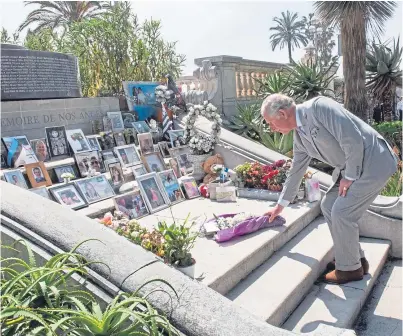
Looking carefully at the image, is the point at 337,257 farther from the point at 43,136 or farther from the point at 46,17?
the point at 46,17

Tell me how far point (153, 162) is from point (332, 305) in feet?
11.1

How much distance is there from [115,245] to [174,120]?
5.47 m

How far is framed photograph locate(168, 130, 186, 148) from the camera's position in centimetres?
682

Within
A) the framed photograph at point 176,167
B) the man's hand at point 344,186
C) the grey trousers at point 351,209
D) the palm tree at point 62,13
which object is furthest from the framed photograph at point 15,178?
the palm tree at point 62,13

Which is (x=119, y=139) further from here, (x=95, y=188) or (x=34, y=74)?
(x=95, y=188)

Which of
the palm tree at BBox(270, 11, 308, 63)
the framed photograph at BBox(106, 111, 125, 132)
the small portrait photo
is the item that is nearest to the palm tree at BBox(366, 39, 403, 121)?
the framed photograph at BBox(106, 111, 125, 132)

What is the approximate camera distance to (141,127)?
707 cm

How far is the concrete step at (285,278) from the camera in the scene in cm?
291

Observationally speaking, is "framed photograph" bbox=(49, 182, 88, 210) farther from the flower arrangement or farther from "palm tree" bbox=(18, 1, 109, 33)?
"palm tree" bbox=(18, 1, 109, 33)

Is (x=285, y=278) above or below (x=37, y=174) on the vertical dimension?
below

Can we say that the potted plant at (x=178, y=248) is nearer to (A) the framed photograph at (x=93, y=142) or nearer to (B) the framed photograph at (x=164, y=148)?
(A) the framed photograph at (x=93, y=142)

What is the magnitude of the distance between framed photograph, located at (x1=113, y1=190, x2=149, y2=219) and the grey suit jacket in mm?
2185

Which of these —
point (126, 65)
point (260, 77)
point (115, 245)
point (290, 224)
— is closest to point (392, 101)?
point (260, 77)

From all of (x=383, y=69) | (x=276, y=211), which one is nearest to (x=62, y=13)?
(x=383, y=69)
